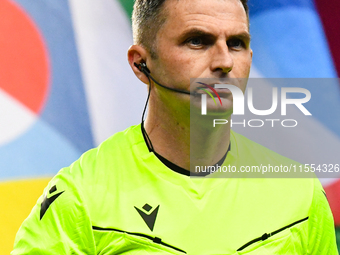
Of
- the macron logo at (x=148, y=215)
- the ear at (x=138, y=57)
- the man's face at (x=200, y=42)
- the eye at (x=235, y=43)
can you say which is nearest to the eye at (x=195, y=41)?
the man's face at (x=200, y=42)

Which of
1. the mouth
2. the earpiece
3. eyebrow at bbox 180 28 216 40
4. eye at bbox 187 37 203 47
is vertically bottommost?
the mouth

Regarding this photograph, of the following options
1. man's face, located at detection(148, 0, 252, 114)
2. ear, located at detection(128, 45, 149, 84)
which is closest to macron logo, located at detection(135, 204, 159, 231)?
man's face, located at detection(148, 0, 252, 114)

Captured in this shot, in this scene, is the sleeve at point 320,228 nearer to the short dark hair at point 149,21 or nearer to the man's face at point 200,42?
the man's face at point 200,42

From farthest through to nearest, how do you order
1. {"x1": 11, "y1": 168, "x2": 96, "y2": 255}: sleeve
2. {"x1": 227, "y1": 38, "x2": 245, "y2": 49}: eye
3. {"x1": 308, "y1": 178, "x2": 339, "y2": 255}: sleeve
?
{"x1": 308, "y1": 178, "x2": 339, "y2": 255}: sleeve, {"x1": 227, "y1": 38, "x2": 245, "y2": 49}: eye, {"x1": 11, "y1": 168, "x2": 96, "y2": 255}: sleeve

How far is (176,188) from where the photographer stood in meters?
1.59

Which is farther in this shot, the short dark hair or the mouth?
the short dark hair

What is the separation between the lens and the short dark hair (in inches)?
64.2

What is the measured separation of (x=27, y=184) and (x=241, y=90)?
154 centimetres

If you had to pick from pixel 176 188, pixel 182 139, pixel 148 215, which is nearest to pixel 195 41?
pixel 182 139

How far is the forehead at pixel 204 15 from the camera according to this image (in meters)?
1.54

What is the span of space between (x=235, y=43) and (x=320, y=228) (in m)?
0.88

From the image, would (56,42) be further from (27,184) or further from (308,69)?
(308,69)

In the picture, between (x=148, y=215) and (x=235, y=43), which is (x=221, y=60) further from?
(x=148, y=215)

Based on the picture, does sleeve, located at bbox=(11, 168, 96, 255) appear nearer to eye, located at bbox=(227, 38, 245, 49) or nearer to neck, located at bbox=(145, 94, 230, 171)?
neck, located at bbox=(145, 94, 230, 171)
